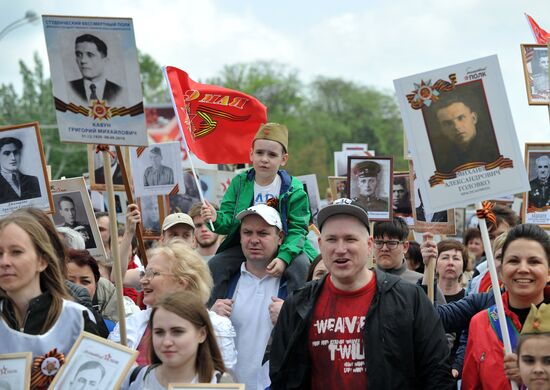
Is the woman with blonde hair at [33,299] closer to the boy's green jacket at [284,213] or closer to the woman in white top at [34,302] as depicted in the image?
the woman in white top at [34,302]

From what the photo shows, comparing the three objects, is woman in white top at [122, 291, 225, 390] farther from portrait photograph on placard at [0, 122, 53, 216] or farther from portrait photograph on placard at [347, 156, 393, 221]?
portrait photograph on placard at [347, 156, 393, 221]

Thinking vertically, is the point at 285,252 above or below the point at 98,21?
below

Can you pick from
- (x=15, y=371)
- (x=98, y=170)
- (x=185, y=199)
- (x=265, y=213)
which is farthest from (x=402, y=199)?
(x=15, y=371)

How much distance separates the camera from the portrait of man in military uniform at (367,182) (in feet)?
31.6

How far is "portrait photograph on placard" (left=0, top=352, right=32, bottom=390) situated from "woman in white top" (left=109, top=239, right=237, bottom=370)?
113 centimetres

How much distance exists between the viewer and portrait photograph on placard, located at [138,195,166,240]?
11345mm

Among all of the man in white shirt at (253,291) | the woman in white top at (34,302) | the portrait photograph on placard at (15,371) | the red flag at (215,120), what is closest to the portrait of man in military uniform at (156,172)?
the red flag at (215,120)

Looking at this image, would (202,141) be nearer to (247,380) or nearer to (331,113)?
(247,380)

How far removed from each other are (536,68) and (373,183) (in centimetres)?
178

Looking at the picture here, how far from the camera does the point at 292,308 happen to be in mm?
5887

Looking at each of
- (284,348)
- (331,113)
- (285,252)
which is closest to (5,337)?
(284,348)

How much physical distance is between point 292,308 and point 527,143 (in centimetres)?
425

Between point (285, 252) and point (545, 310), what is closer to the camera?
point (545, 310)

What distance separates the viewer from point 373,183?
9773mm
